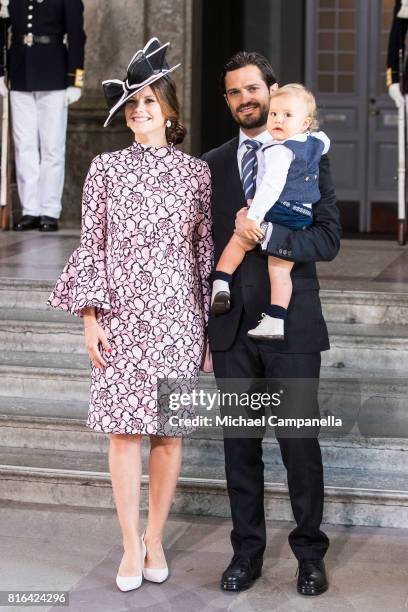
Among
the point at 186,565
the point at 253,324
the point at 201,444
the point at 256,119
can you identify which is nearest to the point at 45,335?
the point at 201,444

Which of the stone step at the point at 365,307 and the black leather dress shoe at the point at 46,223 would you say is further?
the black leather dress shoe at the point at 46,223

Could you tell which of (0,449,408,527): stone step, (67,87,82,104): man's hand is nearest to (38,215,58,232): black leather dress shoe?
(67,87,82,104): man's hand

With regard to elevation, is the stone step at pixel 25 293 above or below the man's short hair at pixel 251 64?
below

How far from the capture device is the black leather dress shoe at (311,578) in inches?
159

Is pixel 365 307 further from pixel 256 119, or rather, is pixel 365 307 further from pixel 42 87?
pixel 42 87

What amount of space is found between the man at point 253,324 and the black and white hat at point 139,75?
0.22 metres

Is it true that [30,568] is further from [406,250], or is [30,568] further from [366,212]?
[366,212]

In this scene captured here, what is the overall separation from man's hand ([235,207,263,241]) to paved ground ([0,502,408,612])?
1176 millimetres

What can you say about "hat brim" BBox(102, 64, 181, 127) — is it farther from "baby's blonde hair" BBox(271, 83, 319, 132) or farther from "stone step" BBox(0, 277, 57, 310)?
"stone step" BBox(0, 277, 57, 310)

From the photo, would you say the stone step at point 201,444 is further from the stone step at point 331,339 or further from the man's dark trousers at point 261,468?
the man's dark trousers at point 261,468

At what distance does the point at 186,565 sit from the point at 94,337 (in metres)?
0.91

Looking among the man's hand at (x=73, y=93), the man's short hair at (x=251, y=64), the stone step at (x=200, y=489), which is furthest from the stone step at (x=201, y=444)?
the man's hand at (x=73, y=93)

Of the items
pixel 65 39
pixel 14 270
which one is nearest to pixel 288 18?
pixel 65 39

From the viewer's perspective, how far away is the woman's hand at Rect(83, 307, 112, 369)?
13.2 feet
